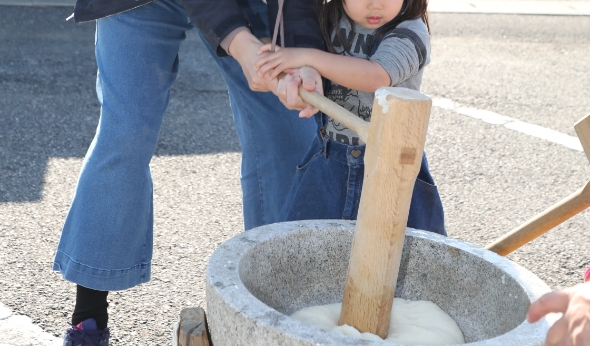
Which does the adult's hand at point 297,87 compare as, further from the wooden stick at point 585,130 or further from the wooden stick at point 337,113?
the wooden stick at point 585,130

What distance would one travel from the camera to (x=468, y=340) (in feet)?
6.04

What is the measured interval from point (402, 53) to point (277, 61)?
336 mm

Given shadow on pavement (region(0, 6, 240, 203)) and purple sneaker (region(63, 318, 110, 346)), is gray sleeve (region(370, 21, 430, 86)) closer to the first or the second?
purple sneaker (region(63, 318, 110, 346))

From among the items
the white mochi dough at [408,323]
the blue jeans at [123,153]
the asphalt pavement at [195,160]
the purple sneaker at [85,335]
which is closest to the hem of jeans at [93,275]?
the blue jeans at [123,153]

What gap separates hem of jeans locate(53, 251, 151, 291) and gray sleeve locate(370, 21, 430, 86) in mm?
916

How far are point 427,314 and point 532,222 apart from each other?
464 mm

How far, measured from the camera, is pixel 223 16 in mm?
2053

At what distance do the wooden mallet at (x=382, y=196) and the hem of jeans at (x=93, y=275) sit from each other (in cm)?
75

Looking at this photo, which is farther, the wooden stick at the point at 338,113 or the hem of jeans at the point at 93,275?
the hem of jeans at the point at 93,275

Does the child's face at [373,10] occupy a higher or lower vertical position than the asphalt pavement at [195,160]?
higher

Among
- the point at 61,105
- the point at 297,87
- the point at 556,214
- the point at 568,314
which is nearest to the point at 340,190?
the point at 297,87

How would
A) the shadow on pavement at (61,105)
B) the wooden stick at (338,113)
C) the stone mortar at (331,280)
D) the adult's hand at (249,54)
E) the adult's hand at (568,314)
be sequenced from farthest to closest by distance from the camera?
the shadow on pavement at (61,105) < the adult's hand at (249,54) < the wooden stick at (338,113) < the stone mortar at (331,280) < the adult's hand at (568,314)

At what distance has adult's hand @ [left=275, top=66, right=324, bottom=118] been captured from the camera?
1.92 metres

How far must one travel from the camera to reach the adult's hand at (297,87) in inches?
75.6
